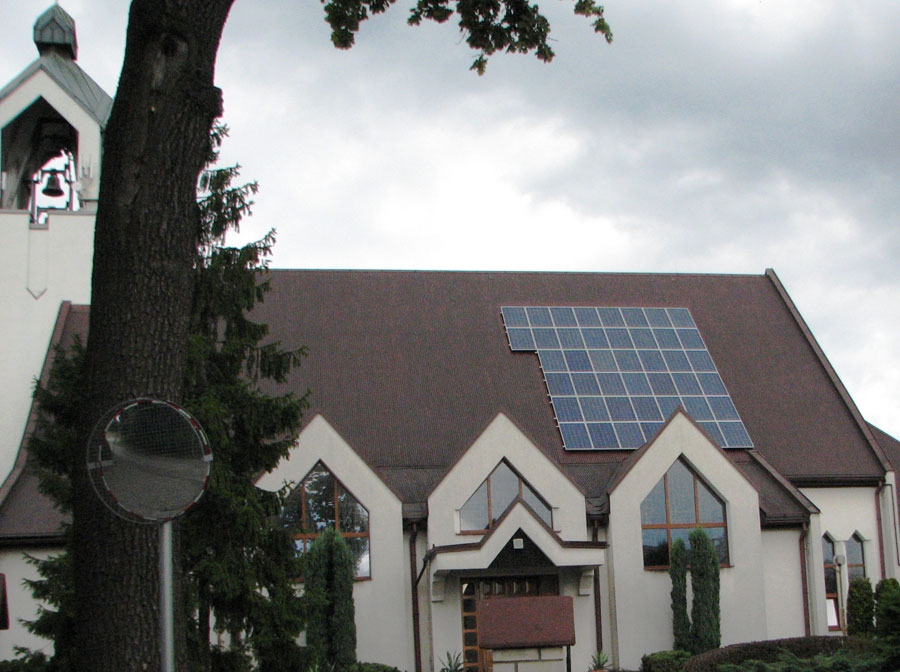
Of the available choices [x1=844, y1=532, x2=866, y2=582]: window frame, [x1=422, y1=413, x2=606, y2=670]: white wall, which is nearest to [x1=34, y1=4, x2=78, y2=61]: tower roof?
[x1=422, y1=413, x2=606, y2=670]: white wall

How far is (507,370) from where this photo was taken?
28.5 meters

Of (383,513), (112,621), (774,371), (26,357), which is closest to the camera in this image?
(112,621)

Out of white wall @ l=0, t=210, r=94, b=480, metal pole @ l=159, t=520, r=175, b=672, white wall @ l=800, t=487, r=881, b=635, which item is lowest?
metal pole @ l=159, t=520, r=175, b=672

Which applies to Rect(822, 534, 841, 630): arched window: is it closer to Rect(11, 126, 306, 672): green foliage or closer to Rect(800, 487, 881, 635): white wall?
Rect(800, 487, 881, 635): white wall

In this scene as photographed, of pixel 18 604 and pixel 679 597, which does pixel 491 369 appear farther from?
pixel 18 604

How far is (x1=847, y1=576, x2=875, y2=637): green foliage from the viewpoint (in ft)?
78.2

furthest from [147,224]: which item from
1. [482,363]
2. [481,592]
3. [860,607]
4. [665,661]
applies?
[482,363]

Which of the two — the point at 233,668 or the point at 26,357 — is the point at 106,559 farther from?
the point at 26,357

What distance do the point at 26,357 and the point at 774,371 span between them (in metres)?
19.0

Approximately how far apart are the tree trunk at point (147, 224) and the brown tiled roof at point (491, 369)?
17111 millimetres

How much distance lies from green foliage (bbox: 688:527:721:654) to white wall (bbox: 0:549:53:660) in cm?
1300

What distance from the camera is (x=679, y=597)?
23609 mm

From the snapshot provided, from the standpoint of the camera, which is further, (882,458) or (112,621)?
(882,458)

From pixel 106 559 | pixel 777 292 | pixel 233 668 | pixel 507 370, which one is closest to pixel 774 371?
pixel 777 292
